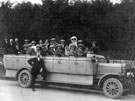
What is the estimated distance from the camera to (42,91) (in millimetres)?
9773

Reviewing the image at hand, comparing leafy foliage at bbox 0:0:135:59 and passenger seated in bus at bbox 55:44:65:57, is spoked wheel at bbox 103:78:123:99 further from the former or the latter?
leafy foliage at bbox 0:0:135:59

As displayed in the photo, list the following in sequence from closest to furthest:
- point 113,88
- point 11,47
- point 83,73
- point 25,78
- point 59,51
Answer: point 113,88
point 83,73
point 59,51
point 25,78
point 11,47

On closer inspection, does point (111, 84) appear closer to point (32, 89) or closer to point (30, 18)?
point (32, 89)

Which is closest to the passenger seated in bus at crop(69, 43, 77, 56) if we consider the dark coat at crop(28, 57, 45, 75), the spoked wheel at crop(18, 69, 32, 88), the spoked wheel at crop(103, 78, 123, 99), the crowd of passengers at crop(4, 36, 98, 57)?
the crowd of passengers at crop(4, 36, 98, 57)

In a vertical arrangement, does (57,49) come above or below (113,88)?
above

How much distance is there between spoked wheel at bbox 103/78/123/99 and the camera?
8773mm

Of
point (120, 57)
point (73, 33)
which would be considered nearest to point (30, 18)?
point (73, 33)

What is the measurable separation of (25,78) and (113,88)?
11.0 ft

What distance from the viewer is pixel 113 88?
890 cm

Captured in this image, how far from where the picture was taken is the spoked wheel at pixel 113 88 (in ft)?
28.8

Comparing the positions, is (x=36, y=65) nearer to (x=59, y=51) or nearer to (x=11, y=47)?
(x=59, y=51)

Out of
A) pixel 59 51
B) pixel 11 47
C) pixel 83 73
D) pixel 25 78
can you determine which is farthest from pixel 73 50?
pixel 11 47

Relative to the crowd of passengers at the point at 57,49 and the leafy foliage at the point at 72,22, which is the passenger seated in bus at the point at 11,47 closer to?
the crowd of passengers at the point at 57,49

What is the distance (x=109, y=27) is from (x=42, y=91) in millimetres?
11396
